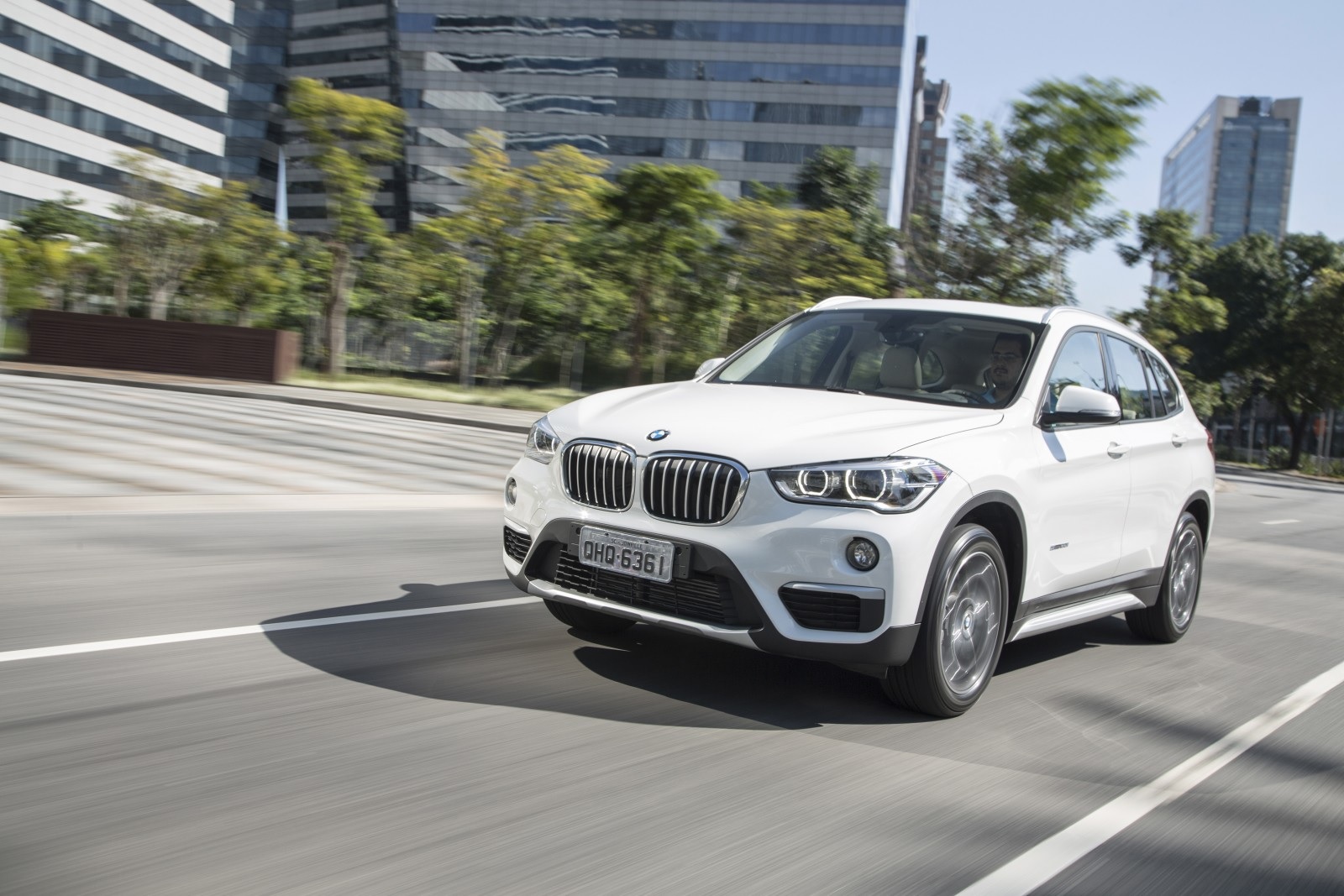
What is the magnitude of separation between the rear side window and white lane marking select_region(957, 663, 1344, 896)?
5.02 feet

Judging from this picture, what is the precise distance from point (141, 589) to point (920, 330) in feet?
13.1

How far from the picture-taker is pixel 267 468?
12.6 metres

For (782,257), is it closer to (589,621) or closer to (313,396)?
(313,396)

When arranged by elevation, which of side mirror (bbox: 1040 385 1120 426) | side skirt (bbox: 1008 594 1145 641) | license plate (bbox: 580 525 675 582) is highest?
side mirror (bbox: 1040 385 1120 426)

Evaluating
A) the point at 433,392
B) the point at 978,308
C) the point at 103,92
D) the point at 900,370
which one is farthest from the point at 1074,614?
the point at 103,92

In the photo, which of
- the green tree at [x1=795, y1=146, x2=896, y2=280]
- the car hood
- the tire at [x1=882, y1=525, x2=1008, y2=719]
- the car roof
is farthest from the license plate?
the green tree at [x1=795, y1=146, x2=896, y2=280]

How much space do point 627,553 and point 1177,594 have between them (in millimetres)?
3761

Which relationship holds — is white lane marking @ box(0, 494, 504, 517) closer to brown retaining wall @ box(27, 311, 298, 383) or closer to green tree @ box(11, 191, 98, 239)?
brown retaining wall @ box(27, 311, 298, 383)

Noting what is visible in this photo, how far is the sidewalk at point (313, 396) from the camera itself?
75.6ft

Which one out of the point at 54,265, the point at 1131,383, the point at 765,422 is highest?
the point at 54,265

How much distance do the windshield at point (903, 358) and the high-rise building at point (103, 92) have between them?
196ft

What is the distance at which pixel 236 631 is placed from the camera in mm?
5430

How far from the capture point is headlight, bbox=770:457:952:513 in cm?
425

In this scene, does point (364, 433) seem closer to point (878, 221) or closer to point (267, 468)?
point (267, 468)
